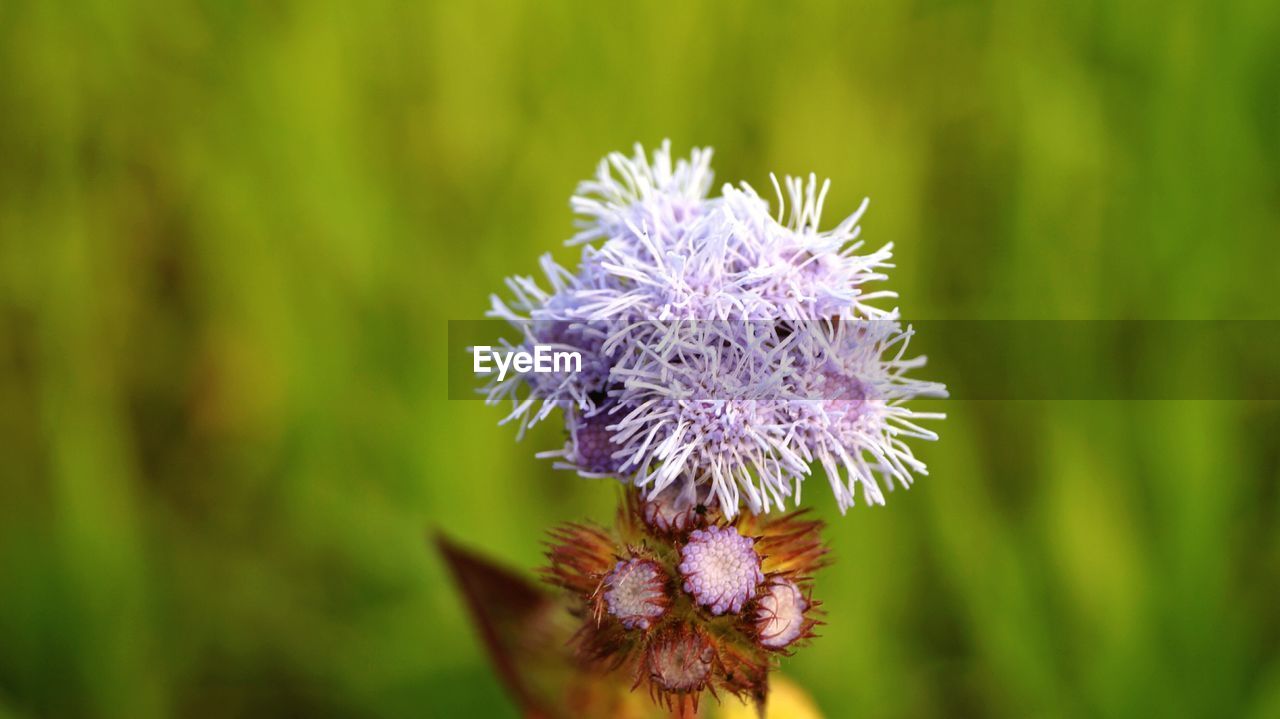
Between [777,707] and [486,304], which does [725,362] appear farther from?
[486,304]

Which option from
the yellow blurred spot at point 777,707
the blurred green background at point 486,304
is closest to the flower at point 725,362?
the yellow blurred spot at point 777,707

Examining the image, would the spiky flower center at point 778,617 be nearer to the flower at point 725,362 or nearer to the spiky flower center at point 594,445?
the flower at point 725,362

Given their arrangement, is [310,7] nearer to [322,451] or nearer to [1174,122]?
[322,451]

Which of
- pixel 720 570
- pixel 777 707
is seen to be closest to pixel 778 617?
pixel 720 570

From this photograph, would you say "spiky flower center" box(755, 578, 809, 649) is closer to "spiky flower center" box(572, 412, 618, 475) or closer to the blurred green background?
"spiky flower center" box(572, 412, 618, 475)

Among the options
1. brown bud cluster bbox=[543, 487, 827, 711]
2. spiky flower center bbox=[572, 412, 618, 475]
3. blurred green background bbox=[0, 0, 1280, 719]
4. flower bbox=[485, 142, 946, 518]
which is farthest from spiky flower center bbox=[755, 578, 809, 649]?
blurred green background bbox=[0, 0, 1280, 719]
